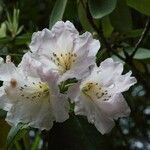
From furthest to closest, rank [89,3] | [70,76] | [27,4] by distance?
[27,4] → [89,3] → [70,76]

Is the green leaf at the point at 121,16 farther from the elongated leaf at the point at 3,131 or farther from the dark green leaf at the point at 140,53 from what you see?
the elongated leaf at the point at 3,131

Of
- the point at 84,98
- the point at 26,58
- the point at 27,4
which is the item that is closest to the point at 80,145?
the point at 84,98

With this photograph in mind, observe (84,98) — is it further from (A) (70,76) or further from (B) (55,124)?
(B) (55,124)

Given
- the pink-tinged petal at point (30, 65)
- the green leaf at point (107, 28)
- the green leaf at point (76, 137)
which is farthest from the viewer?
the green leaf at point (107, 28)

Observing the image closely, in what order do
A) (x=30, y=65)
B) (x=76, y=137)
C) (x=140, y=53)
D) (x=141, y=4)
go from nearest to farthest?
(x=30, y=65), (x=76, y=137), (x=141, y=4), (x=140, y=53)

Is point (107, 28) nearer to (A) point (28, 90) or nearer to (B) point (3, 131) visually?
(B) point (3, 131)

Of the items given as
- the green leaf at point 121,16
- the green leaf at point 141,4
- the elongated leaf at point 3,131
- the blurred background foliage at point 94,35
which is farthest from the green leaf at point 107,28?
the elongated leaf at point 3,131

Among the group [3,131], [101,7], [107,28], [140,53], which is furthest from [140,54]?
[3,131]
